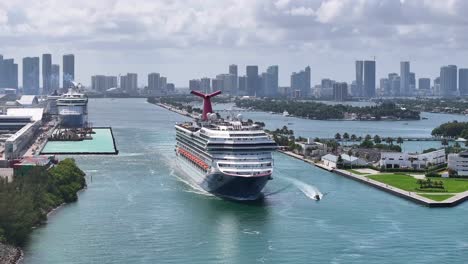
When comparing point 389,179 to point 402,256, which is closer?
point 402,256

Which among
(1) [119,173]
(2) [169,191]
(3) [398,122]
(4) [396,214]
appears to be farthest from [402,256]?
(3) [398,122]

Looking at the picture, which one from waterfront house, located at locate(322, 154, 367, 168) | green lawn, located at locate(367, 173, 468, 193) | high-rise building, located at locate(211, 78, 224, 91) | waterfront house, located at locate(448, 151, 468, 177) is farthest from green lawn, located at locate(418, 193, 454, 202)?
high-rise building, located at locate(211, 78, 224, 91)

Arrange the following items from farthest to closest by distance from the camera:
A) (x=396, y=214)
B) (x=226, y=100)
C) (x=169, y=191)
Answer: (x=226, y=100) < (x=169, y=191) < (x=396, y=214)

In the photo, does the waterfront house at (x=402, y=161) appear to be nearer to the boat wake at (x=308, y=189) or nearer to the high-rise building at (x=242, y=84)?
the boat wake at (x=308, y=189)

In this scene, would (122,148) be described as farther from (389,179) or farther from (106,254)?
(106,254)

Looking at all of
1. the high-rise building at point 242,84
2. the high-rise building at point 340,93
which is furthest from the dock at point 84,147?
the high-rise building at point 242,84

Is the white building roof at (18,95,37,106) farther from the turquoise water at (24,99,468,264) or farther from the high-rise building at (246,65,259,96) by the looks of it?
the high-rise building at (246,65,259,96)
